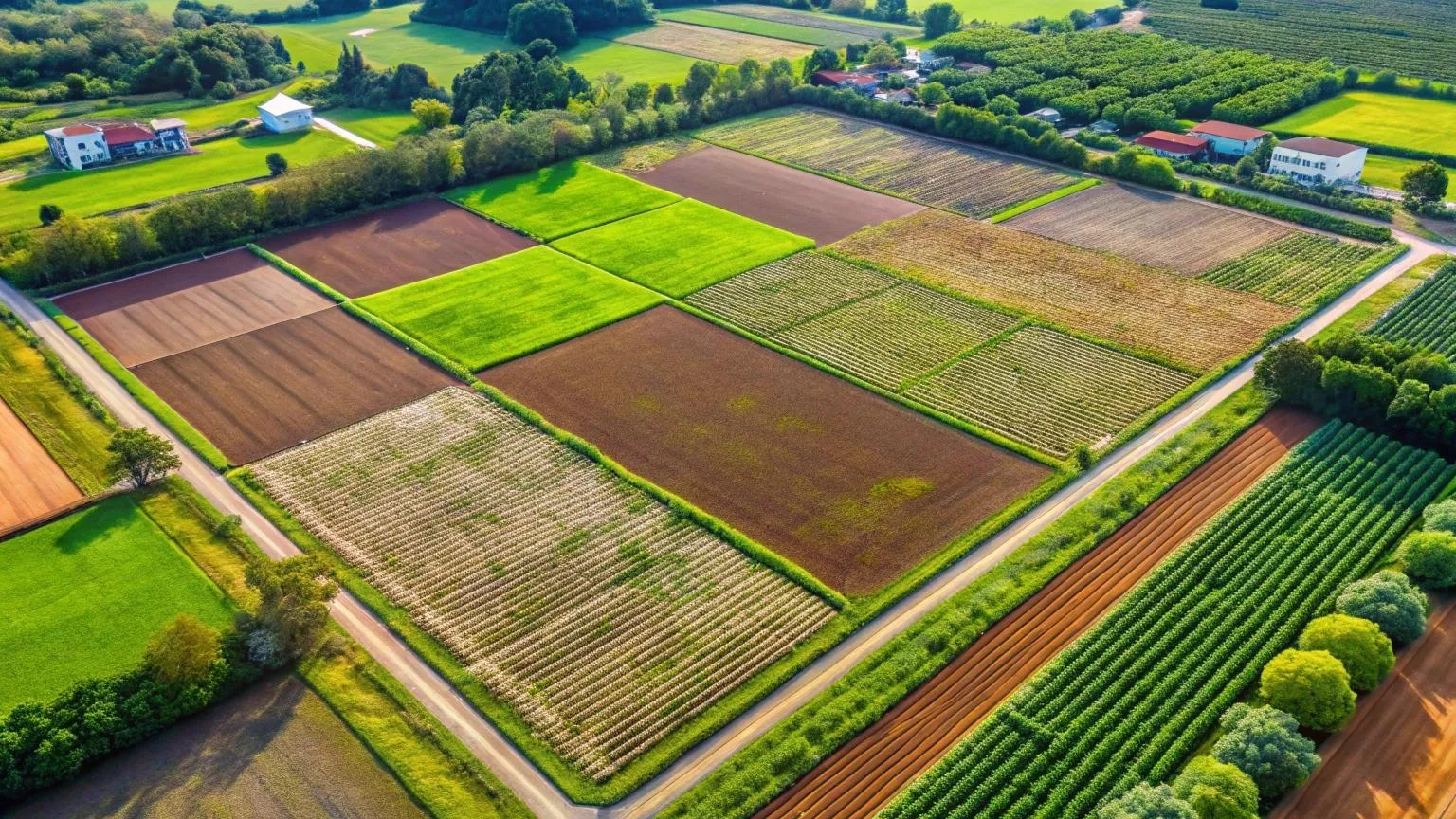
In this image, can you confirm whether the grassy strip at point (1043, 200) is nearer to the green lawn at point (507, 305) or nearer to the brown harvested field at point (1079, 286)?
the brown harvested field at point (1079, 286)

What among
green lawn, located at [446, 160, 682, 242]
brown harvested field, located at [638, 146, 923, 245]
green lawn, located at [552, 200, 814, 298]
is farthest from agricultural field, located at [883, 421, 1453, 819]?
green lawn, located at [446, 160, 682, 242]

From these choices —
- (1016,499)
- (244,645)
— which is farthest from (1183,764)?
(244,645)

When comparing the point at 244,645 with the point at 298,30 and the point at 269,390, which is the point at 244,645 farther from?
the point at 298,30

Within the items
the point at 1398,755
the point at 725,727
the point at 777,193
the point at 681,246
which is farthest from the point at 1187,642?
the point at 777,193

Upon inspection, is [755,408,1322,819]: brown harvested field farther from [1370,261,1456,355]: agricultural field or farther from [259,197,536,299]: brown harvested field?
[259,197,536,299]: brown harvested field

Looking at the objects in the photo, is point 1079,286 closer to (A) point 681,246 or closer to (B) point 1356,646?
(A) point 681,246
